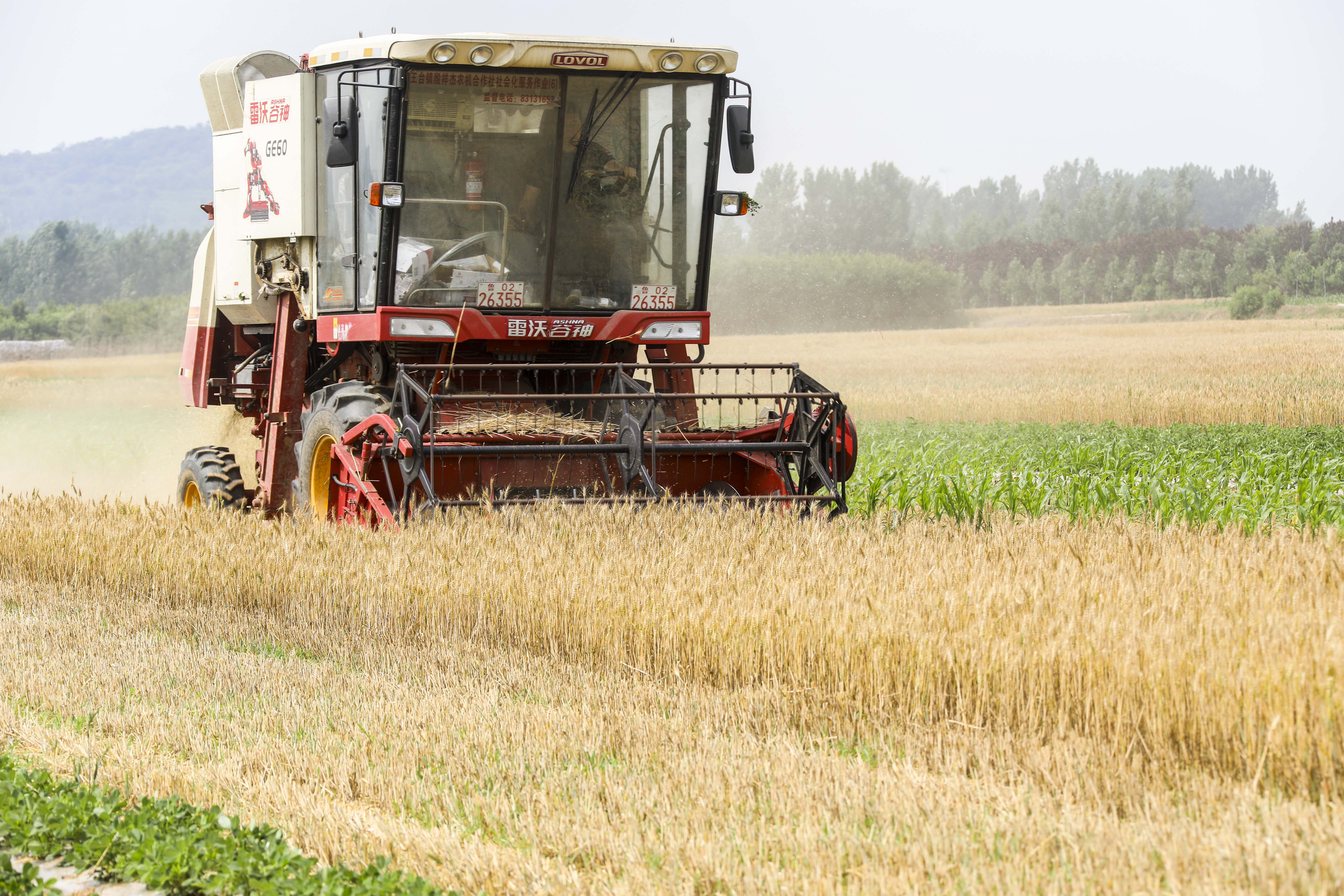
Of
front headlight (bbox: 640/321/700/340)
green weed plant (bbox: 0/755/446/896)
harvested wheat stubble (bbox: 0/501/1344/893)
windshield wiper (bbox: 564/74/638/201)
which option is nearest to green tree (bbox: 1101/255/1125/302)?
front headlight (bbox: 640/321/700/340)

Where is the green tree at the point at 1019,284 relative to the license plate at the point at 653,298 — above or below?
above

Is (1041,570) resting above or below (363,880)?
above

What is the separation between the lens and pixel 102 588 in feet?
22.6

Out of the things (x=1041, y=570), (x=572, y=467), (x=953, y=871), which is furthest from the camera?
(x=572, y=467)

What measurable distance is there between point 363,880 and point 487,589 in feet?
9.25

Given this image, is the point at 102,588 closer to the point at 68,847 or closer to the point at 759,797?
the point at 68,847

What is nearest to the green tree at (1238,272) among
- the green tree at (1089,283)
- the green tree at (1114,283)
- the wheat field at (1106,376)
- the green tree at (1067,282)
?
the green tree at (1114,283)

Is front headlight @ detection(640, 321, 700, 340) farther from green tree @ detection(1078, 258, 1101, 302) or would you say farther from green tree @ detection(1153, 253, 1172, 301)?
green tree @ detection(1078, 258, 1101, 302)

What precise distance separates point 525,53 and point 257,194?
2380mm

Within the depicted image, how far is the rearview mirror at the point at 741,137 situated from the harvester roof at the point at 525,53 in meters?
0.29

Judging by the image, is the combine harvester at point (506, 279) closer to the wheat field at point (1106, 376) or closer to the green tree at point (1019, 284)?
the wheat field at point (1106, 376)

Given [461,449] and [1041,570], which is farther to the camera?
[461,449]

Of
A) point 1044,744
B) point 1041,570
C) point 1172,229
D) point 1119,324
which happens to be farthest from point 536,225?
point 1172,229

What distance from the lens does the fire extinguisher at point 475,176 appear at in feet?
25.2
